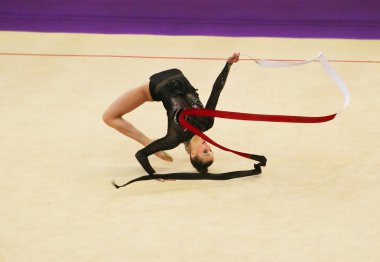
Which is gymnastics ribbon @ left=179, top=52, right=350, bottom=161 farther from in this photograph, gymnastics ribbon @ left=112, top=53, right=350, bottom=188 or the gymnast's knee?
the gymnast's knee

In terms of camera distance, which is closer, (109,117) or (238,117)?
(238,117)

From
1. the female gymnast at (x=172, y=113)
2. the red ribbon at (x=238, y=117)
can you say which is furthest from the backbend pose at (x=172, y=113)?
the red ribbon at (x=238, y=117)

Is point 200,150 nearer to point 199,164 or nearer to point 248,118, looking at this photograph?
point 199,164

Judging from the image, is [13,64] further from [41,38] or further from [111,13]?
[111,13]

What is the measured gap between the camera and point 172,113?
505 cm

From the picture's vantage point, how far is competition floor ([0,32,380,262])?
4277 millimetres

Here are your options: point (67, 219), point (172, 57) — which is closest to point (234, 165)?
point (67, 219)

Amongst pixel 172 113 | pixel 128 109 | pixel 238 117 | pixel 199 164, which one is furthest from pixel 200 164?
pixel 128 109

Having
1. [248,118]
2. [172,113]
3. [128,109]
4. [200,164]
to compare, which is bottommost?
[200,164]

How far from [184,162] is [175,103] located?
1.51 ft

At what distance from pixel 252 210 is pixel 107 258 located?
96 centimetres

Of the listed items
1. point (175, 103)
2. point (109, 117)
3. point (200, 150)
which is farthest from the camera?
point (109, 117)

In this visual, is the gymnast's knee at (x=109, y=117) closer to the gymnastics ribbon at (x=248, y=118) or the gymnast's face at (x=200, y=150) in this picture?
the gymnastics ribbon at (x=248, y=118)

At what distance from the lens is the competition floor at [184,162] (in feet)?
14.0
